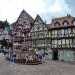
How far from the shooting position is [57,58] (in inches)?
2484

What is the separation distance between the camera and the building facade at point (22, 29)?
239 feet

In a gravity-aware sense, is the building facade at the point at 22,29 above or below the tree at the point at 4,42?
above

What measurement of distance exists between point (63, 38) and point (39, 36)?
29.4 ft

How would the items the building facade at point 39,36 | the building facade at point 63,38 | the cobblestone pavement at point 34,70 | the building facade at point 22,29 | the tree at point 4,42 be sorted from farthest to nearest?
the tree at point 4,42 → the building facade at point 22,29 → the building facade at point 39,36 → the building facade at point 63,38 → the cobblestone pavement at point 34,70

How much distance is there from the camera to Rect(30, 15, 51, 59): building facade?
6556 centimetres

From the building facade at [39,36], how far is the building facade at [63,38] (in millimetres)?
2096

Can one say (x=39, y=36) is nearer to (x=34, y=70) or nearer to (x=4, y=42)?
(x=4, y=42)

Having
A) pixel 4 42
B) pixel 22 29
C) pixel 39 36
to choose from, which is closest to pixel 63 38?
pixel 39 36

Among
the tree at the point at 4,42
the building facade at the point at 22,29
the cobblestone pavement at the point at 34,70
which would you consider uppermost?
the building facade at the point at 22,29

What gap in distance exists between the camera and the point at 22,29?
243ft

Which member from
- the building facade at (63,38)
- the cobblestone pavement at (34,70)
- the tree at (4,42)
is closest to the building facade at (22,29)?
the tree at (4,42)

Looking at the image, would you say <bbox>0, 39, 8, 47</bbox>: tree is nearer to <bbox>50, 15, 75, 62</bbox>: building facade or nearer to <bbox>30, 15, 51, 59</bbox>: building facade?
<bbox>30, 15, 51, 59</bbox>: building facade

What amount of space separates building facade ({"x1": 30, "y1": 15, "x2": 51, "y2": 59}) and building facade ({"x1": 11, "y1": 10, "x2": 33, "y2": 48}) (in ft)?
10.7

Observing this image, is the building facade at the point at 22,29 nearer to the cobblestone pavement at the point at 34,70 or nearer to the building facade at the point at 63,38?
the building facade at the point at 63,38
